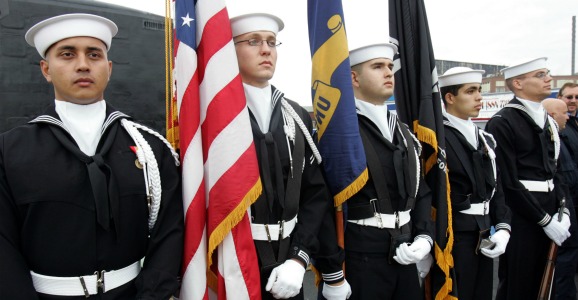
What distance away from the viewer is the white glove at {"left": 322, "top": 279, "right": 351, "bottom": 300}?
2.32m

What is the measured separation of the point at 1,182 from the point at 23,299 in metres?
0.43

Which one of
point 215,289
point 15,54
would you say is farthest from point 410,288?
point 15,54

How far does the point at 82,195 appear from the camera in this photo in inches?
64.4

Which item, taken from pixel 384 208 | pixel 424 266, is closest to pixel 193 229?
pixel 384 208

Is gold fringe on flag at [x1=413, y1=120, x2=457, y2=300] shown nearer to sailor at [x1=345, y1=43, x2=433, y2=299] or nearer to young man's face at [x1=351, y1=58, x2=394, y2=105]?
sailor at [x1=345, y1=43, x2=433, y2=299]

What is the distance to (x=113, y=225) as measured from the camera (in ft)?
5.54

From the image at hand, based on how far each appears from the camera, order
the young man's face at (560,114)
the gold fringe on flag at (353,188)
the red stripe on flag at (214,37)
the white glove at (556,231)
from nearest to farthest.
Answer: the red stripe on flag at (214,37), the gold fringe on flag at (353,188), the white glove at (556,231), the young man's face at (560,114)

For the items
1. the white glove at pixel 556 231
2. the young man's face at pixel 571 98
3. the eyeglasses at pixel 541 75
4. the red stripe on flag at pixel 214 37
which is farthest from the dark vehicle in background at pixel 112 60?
the young man's face at pixel 571 98

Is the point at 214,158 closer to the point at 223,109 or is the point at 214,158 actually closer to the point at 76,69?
the point at 223,109

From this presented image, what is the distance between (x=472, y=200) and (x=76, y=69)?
2.75 m

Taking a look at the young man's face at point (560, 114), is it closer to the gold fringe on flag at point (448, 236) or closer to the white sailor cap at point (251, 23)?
the gold fringe on flag at point (448, 236)

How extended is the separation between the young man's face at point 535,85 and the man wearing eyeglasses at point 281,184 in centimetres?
258

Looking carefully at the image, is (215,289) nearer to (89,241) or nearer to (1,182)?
(89,241)

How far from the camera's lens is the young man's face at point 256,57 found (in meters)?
2.19
